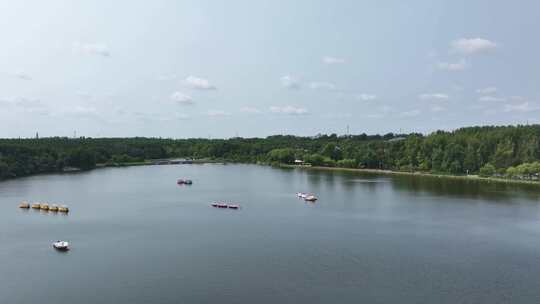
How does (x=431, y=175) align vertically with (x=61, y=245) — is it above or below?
above

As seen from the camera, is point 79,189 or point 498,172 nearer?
point 79,189

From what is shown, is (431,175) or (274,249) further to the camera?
(431,175)

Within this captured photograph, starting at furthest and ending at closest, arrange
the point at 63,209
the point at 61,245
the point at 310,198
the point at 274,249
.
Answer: the point at 310,198 → the point at 63,209 → the point at 274,249 → the point at 61,245

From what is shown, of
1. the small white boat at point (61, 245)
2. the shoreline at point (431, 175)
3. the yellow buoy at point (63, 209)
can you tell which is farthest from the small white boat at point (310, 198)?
the shoreline at point (431, 175)

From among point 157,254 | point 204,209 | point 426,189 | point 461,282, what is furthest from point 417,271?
point 426,189

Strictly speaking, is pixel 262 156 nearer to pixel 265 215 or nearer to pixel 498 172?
pixel 498 172

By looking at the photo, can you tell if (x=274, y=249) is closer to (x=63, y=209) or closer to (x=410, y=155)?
(x=63, y=209)

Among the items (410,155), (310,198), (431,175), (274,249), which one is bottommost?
(274,249)

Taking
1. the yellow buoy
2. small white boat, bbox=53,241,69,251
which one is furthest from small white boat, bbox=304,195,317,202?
small white boat, bbox=53,241,69,251

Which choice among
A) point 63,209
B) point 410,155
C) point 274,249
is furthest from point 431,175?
point 63,209
